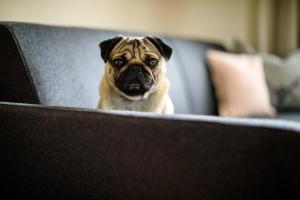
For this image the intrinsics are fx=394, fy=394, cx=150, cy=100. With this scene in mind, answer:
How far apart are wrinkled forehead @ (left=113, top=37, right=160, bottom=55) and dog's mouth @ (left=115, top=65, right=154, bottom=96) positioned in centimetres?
5

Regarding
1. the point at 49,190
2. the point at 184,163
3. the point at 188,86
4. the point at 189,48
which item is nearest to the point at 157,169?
the point at 184,163

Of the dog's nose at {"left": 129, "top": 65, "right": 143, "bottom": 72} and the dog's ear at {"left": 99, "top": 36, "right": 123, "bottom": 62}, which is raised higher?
the dog's ear at {"left": 99, "top": 36, "right": 123, "bottom": 62}

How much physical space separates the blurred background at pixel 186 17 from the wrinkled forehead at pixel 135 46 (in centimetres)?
61

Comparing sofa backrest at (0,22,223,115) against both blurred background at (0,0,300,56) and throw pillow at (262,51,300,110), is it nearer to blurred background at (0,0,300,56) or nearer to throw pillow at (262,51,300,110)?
blurred background at (0,0,300,56)

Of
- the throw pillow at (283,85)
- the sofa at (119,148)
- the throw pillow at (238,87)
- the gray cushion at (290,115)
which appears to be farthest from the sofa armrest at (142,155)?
the throw pillow at (283,85)

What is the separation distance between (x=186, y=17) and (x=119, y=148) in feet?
6.61

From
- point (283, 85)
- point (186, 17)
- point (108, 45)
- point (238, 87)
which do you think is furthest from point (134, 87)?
point (186, 17)

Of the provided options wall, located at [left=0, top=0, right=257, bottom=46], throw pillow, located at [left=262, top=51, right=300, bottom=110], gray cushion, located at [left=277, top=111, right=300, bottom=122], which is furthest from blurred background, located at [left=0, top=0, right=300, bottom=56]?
gray cushion, located at [left=277, top=111, right=300, bottom=122]

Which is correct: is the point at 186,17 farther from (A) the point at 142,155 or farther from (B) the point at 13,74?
(A) the point at 142,155

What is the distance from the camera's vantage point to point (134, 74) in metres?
1.02

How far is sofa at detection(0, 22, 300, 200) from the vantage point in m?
0.71

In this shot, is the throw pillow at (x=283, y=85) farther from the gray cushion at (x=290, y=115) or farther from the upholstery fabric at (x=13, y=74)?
the upholstery fabric at (x=13, y=74)

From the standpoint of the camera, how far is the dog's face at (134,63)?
3.37 feet

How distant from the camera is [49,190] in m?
0.92
